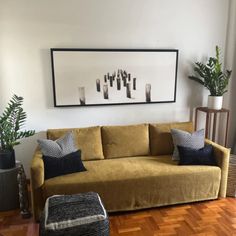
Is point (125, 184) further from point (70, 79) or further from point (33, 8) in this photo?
point (33, 8)

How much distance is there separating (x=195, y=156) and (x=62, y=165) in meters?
1.44

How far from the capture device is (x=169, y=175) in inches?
108

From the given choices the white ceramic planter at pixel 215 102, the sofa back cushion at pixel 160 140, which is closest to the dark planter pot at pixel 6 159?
the sofa back cushion at pixel 160 140

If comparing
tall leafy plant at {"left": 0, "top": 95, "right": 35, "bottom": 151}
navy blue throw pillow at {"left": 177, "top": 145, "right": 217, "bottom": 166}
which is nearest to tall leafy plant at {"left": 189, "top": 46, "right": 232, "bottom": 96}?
navy blue throw pillow at {"left": 177, "top": 145, "right": 217, "bottom": 166}

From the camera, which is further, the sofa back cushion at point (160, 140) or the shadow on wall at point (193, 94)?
the shadow on wall at point (193, 94)

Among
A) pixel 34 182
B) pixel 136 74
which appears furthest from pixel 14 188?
pixel 136 74

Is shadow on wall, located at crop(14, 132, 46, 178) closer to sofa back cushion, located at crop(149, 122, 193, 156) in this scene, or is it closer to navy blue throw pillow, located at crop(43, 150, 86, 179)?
navy blue throw pillow, located at crop(43, 150, 86, 179)

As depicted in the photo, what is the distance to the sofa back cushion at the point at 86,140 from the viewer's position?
3.08 meters

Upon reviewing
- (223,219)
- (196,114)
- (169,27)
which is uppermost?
(169,27)

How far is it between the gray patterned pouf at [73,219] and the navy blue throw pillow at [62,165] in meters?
0.47

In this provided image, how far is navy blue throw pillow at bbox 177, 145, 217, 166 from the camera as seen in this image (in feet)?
9.62

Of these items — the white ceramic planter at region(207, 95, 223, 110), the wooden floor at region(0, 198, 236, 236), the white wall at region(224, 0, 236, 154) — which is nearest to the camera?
the wooden floor at region(0, 198, 236, 236)

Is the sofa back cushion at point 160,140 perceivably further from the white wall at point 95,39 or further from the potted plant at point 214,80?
the potted plant at point 214,80

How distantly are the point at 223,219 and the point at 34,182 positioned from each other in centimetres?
188
